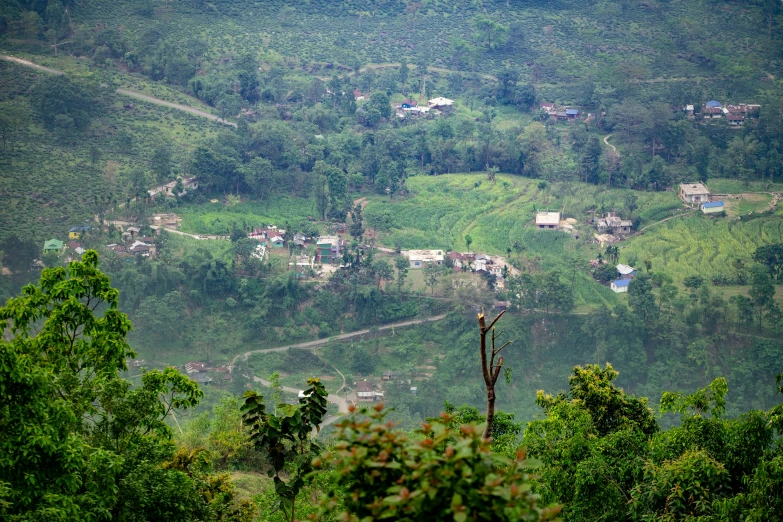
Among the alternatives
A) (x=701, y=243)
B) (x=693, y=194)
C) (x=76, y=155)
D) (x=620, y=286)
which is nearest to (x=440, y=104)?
(x=693, y=194)

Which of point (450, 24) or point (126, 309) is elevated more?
point (450, 24)

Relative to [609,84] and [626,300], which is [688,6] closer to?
[609,84]

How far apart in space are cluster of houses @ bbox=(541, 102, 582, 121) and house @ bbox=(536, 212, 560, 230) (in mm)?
9164

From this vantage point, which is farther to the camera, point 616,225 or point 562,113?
point 562,113

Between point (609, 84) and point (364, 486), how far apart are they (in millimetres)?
36710

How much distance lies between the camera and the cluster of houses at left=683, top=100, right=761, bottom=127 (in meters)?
35.0

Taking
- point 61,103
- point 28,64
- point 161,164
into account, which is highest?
point 28,64

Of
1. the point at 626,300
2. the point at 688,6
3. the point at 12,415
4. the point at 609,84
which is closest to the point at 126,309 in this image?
the point at 626,300

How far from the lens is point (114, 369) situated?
757 centimetres

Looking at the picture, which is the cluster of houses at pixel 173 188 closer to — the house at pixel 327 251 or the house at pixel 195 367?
the house at pixel 327 251

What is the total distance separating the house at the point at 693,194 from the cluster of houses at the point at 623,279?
5748mm

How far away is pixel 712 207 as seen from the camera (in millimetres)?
29375

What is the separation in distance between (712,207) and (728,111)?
817 cm

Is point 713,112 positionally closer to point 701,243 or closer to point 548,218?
point 701,243
